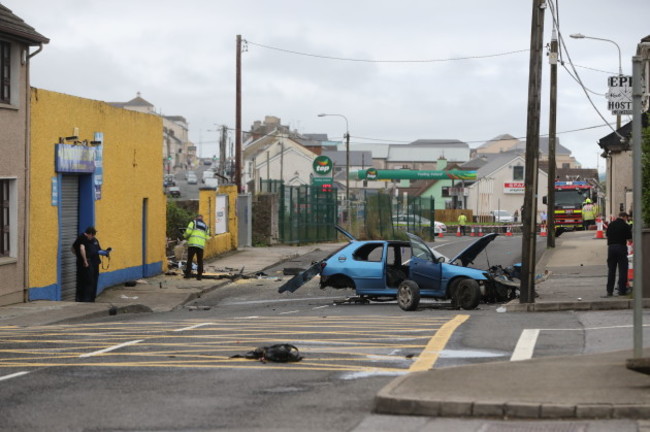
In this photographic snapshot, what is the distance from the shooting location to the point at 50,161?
22.9 metres

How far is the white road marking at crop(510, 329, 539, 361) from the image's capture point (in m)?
12.5

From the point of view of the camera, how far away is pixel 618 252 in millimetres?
20859

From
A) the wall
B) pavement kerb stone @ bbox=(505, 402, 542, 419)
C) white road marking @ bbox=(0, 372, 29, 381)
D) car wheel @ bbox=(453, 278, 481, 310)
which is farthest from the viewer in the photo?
the wall

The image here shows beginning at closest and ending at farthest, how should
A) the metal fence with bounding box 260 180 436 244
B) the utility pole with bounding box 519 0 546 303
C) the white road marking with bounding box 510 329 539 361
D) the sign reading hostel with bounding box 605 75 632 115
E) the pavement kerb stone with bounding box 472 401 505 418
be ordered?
the pavement kerb stone with bounding box 472 401 505 418, the white road marking with bounding box 510 329 539 361, the sign reading hostel with bounding box 605 75 632 115, the utility pole with bounding box 519 0 546 303, the metal fence with bounding box 260 180 436 244

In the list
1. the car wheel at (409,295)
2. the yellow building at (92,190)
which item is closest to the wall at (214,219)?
the yellow building at (92,190)

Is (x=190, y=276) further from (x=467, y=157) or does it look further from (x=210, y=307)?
(x=467, y=157)

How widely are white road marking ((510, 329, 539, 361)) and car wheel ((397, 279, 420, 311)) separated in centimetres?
456

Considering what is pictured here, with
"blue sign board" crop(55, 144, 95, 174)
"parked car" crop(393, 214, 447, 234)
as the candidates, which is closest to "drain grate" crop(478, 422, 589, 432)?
"blue sign board" crop(55, 144, 95, 174)

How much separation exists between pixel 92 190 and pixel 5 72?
15.4ft

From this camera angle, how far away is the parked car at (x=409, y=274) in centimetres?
2019

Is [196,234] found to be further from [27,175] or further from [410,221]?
[410,221]

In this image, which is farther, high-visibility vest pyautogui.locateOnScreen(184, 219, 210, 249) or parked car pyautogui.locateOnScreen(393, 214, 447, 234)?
parked car pyautogui.locateOnScreen(393, 214, 447, 234)

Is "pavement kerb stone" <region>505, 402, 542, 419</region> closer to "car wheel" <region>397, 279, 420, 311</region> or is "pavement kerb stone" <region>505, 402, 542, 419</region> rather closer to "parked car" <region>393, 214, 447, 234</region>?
"car wheel" <region>397, 279, 420, 311</region>

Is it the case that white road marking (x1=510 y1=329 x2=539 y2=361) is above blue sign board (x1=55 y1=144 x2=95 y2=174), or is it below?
below
